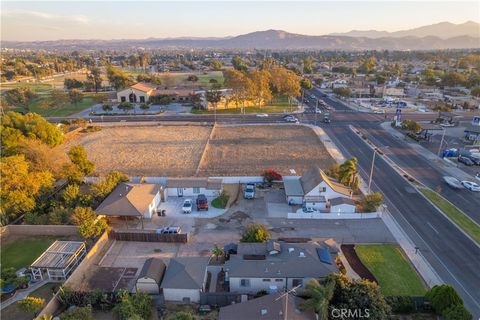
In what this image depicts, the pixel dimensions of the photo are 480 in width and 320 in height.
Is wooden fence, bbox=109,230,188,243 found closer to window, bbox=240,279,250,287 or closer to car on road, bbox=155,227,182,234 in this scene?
car on road, bbox=155,227,182,234

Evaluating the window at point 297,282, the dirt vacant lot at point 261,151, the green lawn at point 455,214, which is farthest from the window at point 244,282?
the dirt vacant lot at point 261,151

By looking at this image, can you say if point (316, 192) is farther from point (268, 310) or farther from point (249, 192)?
point (268, 310)

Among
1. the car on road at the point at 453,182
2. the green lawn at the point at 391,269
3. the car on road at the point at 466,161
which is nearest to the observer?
the green lawn at the point at 391,269

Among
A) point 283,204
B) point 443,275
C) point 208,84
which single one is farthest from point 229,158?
point 208,84

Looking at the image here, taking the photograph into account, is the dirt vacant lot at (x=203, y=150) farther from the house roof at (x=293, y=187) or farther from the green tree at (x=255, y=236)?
the green tree at (x=255, y=236)

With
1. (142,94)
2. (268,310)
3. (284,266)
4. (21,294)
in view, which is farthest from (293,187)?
(142,94)

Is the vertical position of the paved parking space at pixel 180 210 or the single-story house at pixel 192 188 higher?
the single-story house at pixel 192 188

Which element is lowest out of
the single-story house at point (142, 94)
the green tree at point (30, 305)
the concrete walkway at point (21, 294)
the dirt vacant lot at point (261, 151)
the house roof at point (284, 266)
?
the concrete walkway at point (21, 294)

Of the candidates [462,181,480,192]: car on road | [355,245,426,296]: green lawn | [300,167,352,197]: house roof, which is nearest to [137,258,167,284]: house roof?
[355,245,426,296]: green lawn
